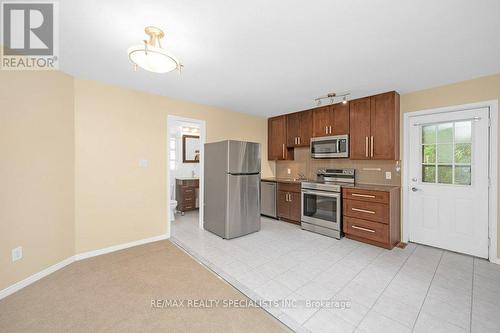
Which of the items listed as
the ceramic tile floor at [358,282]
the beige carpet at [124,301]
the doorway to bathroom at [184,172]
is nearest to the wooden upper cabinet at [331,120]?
the ceramic tile floor at [358,282]

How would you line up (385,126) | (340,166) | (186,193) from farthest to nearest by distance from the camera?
1. (186,193)
2. (340,166)
3. (385,126)

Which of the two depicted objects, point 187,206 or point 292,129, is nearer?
point 292,129

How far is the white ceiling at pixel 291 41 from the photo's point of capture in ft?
4.89

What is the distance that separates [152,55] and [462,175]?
3.99m

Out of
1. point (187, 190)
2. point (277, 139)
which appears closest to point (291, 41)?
point (277, 139)

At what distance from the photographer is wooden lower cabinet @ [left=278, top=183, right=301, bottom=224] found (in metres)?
4.12

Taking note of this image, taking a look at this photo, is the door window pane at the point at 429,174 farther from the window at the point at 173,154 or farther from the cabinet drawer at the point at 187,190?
the window at the point at 173,154

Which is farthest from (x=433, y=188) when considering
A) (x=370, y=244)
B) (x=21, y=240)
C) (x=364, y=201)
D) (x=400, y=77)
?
(x=21, y=240)

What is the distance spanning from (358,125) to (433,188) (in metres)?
1.41

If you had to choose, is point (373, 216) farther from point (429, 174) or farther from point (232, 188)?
point (232, 188)

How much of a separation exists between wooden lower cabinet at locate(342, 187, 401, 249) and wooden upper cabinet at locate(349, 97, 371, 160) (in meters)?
0.67

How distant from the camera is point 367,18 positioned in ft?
5.20

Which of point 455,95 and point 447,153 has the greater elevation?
point 455,95

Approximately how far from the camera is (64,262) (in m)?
2.53
